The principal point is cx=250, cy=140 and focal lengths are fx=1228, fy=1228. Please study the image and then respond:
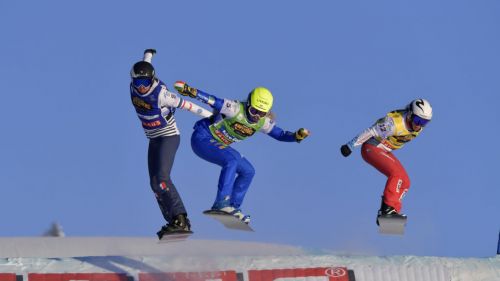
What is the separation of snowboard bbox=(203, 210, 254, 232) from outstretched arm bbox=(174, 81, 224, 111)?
6.37ft

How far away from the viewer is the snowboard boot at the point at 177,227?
2202 cm

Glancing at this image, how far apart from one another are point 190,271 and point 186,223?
390cm

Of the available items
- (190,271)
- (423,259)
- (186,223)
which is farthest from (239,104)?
(423,259)

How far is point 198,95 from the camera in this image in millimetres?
22359

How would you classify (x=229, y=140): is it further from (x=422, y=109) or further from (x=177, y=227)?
(x=422, y=109)

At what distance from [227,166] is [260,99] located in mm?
1391

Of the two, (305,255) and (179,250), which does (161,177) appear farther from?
(305,255)

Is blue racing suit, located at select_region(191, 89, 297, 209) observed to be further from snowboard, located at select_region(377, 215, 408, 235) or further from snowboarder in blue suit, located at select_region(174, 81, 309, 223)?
snowboard, located at select_region(377, 215, 408, 235)

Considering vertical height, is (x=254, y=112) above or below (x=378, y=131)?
above

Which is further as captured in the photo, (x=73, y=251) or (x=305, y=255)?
(x=73, y=251)

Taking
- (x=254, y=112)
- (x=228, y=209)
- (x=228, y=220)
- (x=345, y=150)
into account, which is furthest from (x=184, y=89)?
(x=345, y=150)

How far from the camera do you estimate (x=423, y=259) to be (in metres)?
28.0

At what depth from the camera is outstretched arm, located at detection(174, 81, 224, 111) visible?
2223 centimetres

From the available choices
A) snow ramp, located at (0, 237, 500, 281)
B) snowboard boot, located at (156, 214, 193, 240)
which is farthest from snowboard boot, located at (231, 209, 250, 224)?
snow ramp, located at (0, 237, 500, 281)
